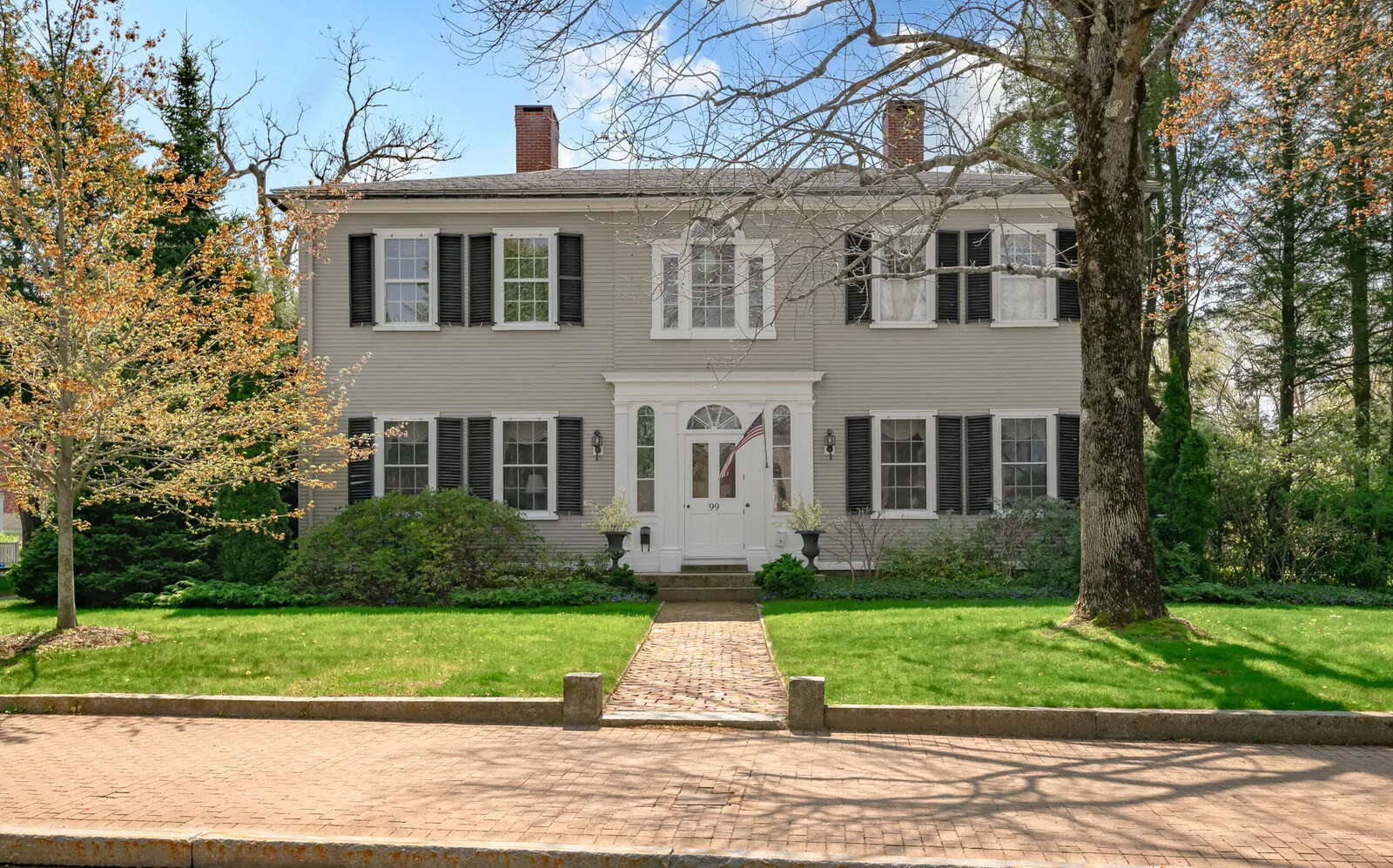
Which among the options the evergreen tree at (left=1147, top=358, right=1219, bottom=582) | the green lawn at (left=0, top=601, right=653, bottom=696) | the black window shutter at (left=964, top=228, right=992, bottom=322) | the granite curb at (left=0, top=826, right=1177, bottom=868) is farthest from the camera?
the black window shutter at (left=964, top=228, right=992, bottom=322)

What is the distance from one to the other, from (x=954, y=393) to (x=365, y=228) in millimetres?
10563

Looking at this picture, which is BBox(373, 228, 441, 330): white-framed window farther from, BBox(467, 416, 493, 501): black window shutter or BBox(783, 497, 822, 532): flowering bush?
BBox(783, 497, 822, 532): flowering bush

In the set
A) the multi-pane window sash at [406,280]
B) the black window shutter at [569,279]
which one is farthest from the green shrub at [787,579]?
the multi-pane window sash at [406,280]

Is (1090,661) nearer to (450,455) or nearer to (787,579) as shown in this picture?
(787,579)

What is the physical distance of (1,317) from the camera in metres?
11.3

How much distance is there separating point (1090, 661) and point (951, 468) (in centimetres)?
881

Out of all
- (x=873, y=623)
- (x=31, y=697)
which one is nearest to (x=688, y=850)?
(x=31, y=697)

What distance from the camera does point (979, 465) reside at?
1884 centimetres

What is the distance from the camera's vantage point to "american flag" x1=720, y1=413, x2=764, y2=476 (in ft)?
61.9

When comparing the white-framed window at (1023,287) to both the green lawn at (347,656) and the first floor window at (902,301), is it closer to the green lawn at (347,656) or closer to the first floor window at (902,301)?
the first floor window at (902,301)

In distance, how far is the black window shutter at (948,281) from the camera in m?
19.1

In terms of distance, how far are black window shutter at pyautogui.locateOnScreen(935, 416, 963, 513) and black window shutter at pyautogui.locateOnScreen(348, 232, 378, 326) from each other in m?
10.1

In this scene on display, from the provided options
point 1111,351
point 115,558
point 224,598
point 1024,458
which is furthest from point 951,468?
point 115,558

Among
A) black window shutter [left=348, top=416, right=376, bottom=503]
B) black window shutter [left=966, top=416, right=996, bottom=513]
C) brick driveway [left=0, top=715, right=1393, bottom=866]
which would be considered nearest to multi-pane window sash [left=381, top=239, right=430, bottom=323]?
black window shutter [left=348, top=416, right=376, bottom=503]
